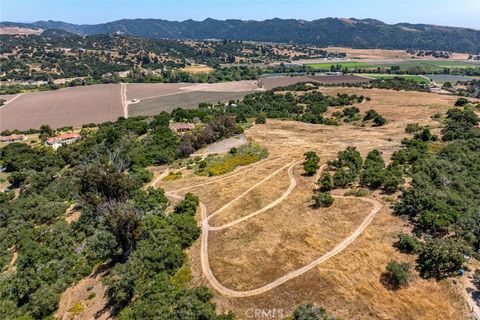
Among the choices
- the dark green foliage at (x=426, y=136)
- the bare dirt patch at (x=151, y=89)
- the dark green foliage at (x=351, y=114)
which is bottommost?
the bare dirt patch at (x=151, y=89)

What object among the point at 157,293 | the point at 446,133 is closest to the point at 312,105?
the point at 446,133

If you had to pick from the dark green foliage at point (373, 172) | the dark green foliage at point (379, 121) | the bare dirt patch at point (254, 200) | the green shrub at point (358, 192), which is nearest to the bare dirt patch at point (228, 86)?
the dark green foliage at point (379, 121)

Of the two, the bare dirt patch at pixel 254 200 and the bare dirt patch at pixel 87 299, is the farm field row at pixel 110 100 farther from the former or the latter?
the bare dirt patch at pixel 87 299

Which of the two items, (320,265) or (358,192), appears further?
(358,192)

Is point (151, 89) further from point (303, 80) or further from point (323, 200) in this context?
point (323, 200)

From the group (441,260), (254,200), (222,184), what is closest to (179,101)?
(222,184)
